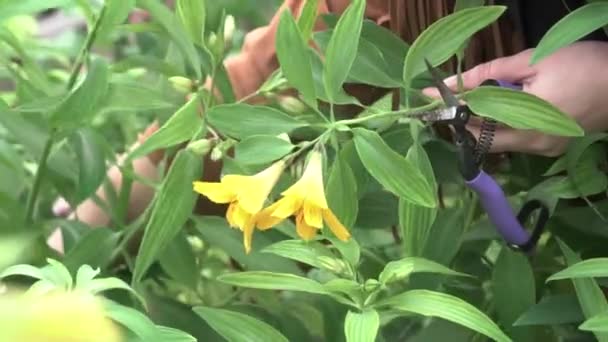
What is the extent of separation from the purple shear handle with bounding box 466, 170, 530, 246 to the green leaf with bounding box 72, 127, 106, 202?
0.62 feet

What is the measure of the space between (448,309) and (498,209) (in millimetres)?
83

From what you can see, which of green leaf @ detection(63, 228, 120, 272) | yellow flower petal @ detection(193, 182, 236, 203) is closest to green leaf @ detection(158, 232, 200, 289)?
green leaf @ detection(63, 228, 120, 272)

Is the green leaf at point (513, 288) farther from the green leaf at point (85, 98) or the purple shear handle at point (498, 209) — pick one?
the green leaf at point (85, 98)

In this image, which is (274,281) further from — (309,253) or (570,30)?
(570,30)

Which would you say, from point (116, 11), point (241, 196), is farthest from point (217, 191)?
point (116, 11)

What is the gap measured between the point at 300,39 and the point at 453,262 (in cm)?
17

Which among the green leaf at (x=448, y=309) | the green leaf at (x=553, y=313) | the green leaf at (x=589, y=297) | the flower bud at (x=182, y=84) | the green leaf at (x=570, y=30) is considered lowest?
the green leaf at (x=553, y=313)

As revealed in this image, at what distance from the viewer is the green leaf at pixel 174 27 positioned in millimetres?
411

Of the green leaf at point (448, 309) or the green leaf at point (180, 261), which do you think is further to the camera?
the green leaf at point (180, 261)

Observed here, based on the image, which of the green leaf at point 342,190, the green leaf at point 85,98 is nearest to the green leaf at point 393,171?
the green leaf at point 342,190

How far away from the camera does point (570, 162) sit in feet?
1.26

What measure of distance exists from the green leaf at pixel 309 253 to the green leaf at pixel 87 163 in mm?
135

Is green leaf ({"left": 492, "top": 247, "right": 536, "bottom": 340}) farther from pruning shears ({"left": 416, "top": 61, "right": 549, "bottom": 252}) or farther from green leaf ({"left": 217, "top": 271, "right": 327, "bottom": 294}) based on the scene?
green leaf ({"left": 217, "top": 271, "right": 327, "bottom": 294})

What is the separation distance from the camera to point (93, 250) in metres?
0.44
